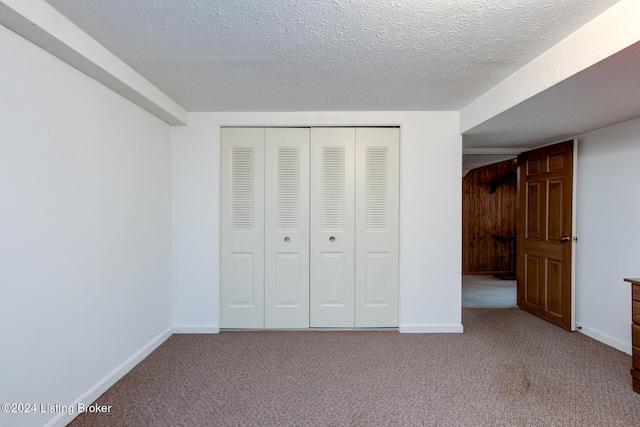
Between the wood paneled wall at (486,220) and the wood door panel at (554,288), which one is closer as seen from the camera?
the wood door panel at (554,288)

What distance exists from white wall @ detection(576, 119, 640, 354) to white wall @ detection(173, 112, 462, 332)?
4.21ft

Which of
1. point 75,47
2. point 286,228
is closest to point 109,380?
point 286,228

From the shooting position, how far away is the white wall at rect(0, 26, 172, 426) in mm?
Result: 1469

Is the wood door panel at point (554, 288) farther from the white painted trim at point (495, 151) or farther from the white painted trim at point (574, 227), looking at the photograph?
the white painted trim at point (495, 151)

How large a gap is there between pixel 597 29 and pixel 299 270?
2752 millimetres

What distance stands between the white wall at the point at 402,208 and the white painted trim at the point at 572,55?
671 mm

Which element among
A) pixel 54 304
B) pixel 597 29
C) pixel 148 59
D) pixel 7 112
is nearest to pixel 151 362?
pixel 54 304

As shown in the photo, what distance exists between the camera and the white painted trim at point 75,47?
1.37m

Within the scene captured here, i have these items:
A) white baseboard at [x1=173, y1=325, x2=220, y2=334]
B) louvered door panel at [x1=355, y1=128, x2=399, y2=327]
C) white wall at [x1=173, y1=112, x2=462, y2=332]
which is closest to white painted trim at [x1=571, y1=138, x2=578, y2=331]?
white wall at [x1=173, y1=112, x2=462, y2=332]

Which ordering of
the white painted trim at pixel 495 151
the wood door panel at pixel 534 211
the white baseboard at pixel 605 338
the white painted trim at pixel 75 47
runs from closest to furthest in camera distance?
the white painted trim at pixel 75 47 → the white baseboard at pixel 605 338 → the wood door panel at pixel 534 211 → the white painted trim at pixel 495 151

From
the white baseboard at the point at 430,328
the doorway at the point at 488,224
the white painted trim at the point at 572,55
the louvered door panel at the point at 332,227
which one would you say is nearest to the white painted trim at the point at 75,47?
the louvered door panel at the point at 332,227

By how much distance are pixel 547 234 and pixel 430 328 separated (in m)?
1.73

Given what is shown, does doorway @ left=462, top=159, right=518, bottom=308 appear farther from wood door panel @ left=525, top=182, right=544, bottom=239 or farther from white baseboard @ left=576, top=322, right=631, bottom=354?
white baseboard @ left=576, top=322, right=631, bottom=354

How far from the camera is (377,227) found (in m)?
3.15
